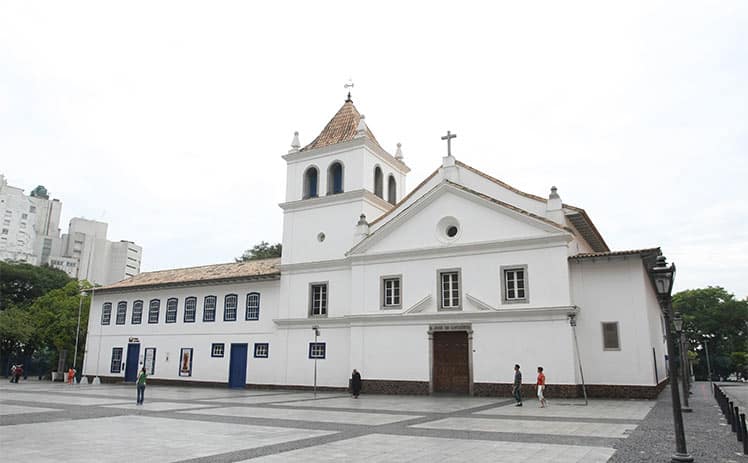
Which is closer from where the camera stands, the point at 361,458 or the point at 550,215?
the point at 361,458

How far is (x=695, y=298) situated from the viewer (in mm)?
66688

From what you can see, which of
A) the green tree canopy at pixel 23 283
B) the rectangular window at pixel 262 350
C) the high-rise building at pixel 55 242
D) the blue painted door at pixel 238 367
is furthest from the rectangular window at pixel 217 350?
the high-rise building at pixel 55 242

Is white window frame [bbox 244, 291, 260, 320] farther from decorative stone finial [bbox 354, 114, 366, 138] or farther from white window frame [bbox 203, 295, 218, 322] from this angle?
decorative stone finial [bbox 354, 114, 366, 138]

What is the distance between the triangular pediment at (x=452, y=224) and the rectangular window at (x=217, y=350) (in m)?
10.1

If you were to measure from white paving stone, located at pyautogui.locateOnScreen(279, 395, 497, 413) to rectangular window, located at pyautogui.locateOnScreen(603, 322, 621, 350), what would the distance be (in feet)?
16.4

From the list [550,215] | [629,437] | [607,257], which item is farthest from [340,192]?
[629,437]

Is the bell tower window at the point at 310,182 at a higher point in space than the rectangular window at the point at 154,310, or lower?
higher

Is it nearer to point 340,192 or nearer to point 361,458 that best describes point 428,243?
point 340,192

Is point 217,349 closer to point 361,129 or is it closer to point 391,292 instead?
point 391,292

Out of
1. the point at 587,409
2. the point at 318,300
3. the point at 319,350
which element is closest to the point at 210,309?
the point at 318,300

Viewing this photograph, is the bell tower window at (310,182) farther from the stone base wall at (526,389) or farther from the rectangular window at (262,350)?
the stone base wall at (526,389)

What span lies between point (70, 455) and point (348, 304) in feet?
61.5

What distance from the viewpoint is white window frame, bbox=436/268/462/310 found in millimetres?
24656

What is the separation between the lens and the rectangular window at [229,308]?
31.8 meters
